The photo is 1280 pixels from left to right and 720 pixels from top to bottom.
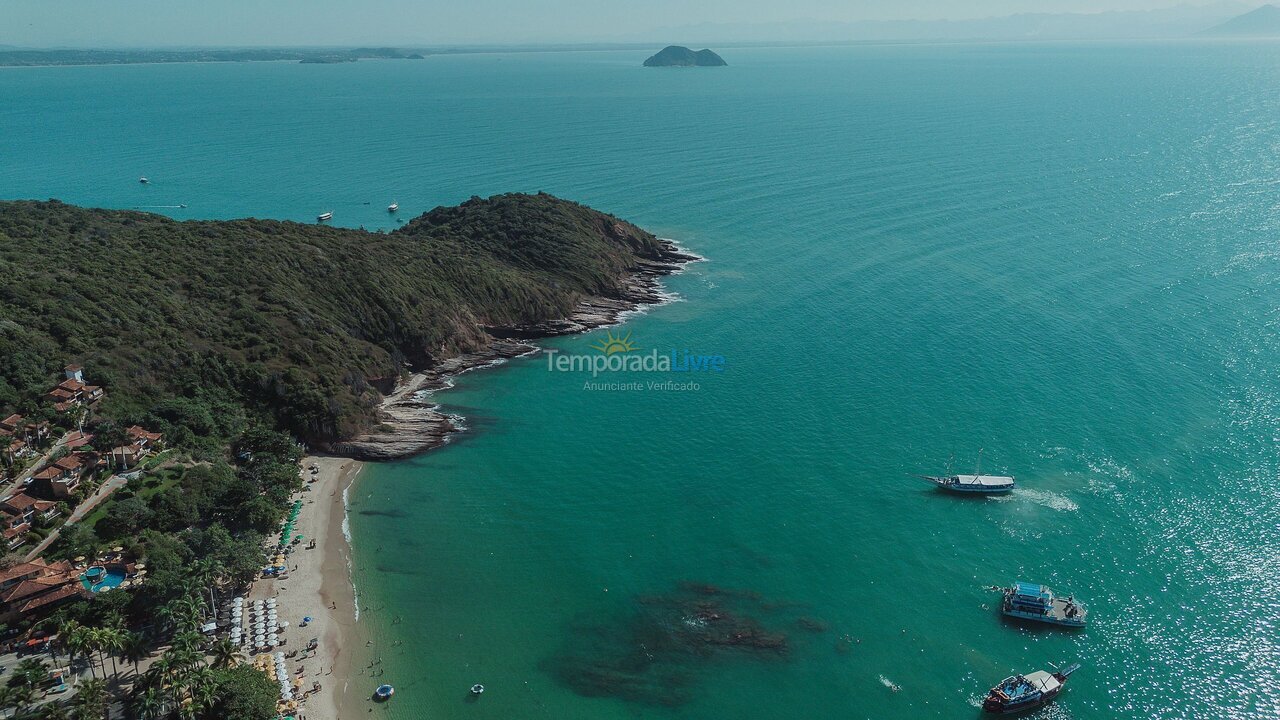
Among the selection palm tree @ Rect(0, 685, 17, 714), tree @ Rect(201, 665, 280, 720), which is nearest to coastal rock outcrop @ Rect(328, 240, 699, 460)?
tree @ Rect(201, 665, 280, 720)

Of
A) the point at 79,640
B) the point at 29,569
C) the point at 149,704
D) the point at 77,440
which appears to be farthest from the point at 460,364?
the point at 149,704

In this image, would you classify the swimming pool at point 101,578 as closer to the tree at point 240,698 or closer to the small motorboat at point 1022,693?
the tree at point 240,698

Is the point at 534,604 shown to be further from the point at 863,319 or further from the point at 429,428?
the point at 863,319

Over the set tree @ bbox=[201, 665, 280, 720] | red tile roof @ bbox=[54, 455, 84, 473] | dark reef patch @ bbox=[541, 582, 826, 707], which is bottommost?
dark reef patch @ bbox=[541, 582, 826, 707]

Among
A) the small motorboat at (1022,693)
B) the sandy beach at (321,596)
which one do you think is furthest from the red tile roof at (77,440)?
the small motorboat at (1022,693)

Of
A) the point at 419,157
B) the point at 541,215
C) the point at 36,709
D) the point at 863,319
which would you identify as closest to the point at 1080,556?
the point at 863,319

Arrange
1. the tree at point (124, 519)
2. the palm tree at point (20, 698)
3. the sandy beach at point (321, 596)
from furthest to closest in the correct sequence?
1. the tree at point (124, 519)
2. the sandy beach at point (321, 596)
3. the palm tree at point (20, 698)

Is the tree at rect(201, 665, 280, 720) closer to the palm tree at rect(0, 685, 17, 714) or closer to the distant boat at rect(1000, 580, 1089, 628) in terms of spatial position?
the palm tree at rect(0, 685, 17, 714)
